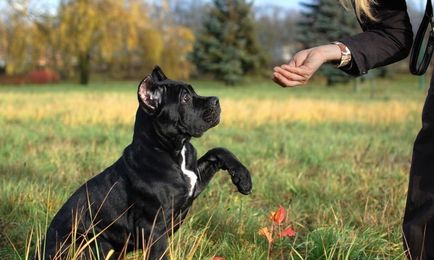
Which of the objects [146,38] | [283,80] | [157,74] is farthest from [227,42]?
[283,80]

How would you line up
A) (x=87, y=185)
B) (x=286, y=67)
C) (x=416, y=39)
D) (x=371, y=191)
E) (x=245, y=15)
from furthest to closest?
(x=245, y=15) < (x=371, y=191) < (x=87, y=185) < (x=416, y=39) < (x=286, y=67)

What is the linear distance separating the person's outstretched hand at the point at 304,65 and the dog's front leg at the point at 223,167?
897mm

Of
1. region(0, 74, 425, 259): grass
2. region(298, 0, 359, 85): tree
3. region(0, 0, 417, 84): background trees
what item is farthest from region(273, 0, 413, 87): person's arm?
region(298, 0, 359, 85): tree

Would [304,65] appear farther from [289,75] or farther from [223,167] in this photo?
[223,167]

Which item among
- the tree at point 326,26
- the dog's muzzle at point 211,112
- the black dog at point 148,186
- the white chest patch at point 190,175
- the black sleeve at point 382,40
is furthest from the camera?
the tree at point 326,26

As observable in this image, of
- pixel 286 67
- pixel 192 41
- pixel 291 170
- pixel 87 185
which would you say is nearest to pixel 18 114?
pixel 291 170

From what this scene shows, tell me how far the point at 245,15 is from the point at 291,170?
40091mm

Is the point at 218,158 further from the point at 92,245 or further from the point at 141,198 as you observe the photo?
the point at 92,245

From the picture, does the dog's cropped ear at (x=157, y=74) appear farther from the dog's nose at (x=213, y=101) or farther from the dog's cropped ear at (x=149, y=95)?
the dog's nose at (x=213, y=101)

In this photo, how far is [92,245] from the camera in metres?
2.99

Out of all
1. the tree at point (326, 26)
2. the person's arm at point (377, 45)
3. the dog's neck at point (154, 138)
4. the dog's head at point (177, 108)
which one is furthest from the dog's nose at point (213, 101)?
the tree at point (326, 26)

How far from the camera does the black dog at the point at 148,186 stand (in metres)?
2.89

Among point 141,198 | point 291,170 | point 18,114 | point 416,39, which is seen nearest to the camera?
point 416,39

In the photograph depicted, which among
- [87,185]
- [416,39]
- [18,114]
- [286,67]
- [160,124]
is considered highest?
[416,39]
